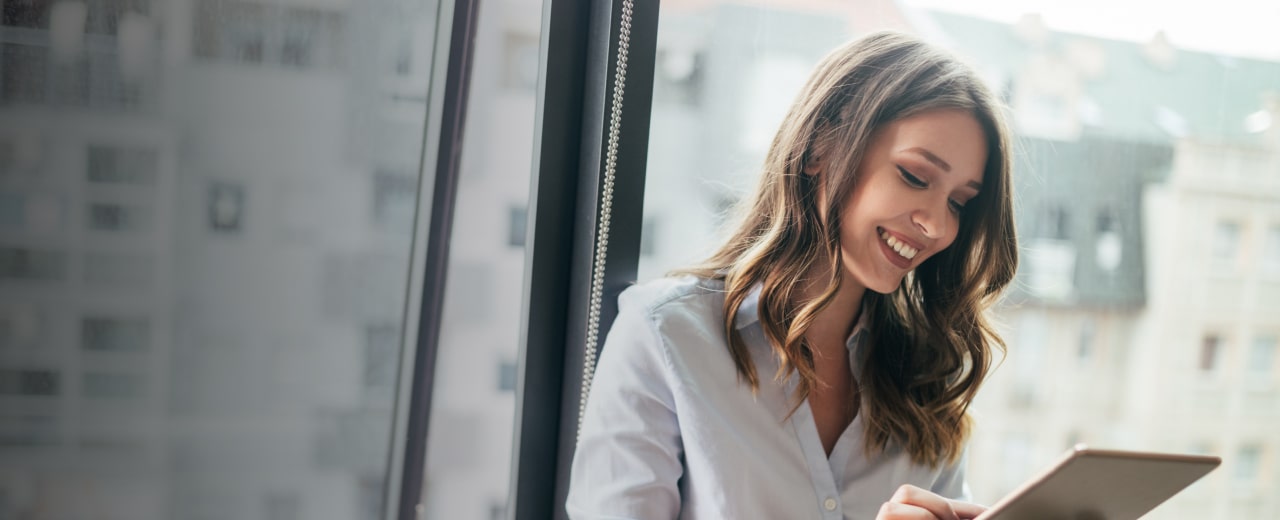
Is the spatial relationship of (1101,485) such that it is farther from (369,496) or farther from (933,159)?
(369,496)

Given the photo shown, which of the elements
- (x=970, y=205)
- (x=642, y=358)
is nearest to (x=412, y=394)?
(x=642, y=358)

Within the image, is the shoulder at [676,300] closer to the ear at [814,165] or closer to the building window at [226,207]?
the ear at [814,165]

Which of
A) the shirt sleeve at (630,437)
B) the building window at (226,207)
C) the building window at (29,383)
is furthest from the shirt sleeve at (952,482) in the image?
the building window at (29,383)

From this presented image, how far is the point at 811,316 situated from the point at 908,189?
0.17m

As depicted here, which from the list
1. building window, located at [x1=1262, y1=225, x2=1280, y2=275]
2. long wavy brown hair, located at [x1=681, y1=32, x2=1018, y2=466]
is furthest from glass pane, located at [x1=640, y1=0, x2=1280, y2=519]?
long wavy brown hair, located at [x1=681, y1=32, x2=1018, y2=466]

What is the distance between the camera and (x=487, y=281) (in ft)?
3.55

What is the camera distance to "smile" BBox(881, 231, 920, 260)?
3.34ft

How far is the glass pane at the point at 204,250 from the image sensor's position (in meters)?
0.82

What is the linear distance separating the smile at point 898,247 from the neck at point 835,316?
0.09 meters

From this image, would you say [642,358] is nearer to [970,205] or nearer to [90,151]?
[970,205]

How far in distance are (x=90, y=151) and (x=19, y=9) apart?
0.42ft

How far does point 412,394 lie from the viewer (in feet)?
3.39

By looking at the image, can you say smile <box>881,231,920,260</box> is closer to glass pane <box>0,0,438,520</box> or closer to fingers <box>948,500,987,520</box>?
fingers <box>948,500,987,520</box>

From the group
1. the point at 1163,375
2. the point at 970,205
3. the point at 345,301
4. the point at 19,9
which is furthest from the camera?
the point at 1163,375
